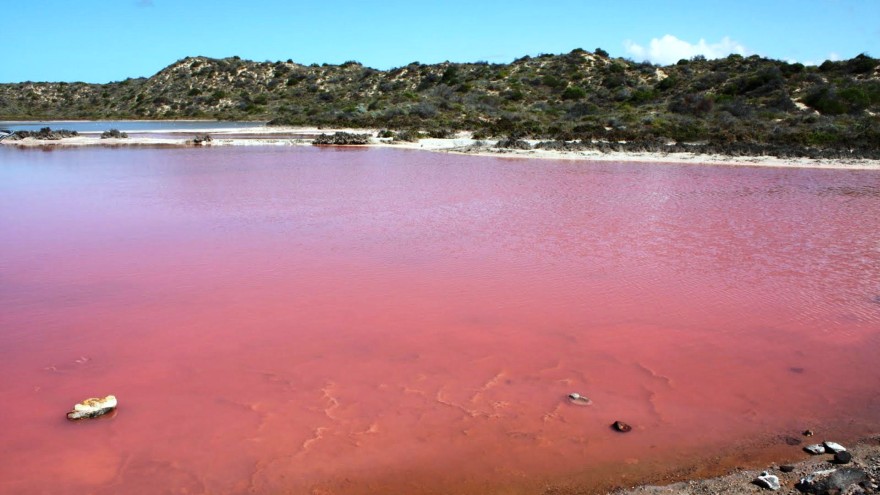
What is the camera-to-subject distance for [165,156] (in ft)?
78.2

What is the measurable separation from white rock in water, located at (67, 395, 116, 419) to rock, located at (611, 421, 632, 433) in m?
3.74

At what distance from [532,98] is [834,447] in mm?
43481

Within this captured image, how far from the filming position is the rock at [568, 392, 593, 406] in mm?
5176

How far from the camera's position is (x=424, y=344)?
247 inches

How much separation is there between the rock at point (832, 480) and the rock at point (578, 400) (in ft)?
5.19

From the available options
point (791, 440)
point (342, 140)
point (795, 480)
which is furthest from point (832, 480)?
point (342, 140)

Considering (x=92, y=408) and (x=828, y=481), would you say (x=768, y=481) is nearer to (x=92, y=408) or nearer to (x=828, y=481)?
(x=828, y=481)

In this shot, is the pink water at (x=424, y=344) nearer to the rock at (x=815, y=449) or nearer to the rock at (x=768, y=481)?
the rock at (x=815, y=449)

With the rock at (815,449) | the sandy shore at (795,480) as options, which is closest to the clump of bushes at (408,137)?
the rock at (815,449)

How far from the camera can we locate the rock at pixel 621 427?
479 centimetres

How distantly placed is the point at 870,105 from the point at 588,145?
17.1 metres

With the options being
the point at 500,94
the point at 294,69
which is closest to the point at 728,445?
the point at 500,94

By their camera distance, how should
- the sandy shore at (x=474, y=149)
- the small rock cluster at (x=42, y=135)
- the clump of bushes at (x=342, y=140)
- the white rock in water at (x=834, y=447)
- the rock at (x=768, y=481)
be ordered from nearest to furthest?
1. the rock at (x=768, y=481)
2. the white rock in water at (x=834, y=447)
3. the sandy shore at (x=474, y=149)
4. the clump of bushes at (x=342, y=140)
5. the small rock cluster at (x=42, y=135)

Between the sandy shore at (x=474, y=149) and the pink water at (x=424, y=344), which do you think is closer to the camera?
the pink water at (x=424, y=344)
